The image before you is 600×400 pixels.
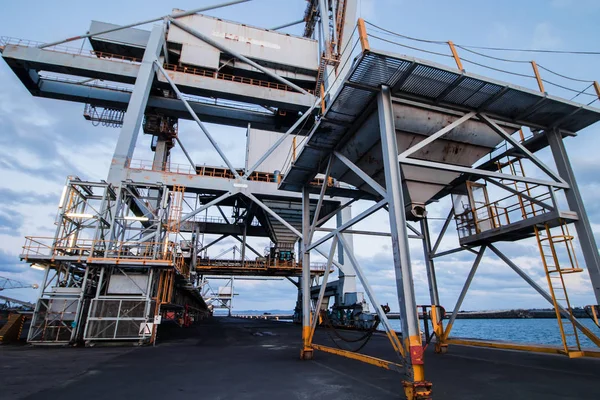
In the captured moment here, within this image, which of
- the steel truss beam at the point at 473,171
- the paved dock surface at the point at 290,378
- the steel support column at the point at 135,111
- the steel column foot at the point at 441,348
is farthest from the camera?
the steel support column at the point at 135,111

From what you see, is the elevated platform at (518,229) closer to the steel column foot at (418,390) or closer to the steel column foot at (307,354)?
the steel column foot at (418,390)

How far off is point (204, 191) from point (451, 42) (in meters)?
19.9

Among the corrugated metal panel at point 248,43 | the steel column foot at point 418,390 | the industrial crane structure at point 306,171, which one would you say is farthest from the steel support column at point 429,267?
the corrugated metal panel at point 248,43

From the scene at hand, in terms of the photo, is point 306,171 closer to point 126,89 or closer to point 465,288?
point 465,288

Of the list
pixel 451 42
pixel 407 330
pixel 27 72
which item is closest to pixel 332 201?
pixel 451 42

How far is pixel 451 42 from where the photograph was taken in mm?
7590

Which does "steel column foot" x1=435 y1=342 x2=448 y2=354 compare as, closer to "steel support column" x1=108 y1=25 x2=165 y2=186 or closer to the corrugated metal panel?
"steel support column" x1=108 y1=25 x2=165 y2=186

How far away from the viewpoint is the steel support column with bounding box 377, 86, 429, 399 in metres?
5.18

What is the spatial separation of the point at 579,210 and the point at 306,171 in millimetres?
7586

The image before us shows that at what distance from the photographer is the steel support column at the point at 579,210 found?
708cm

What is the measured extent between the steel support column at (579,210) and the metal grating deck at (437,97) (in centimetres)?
55

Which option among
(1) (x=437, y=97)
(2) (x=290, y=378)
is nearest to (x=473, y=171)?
(1) (x=437, y=97)

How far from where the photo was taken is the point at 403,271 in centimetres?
561

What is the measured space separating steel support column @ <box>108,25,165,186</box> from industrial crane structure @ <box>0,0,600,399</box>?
0.09 metres
